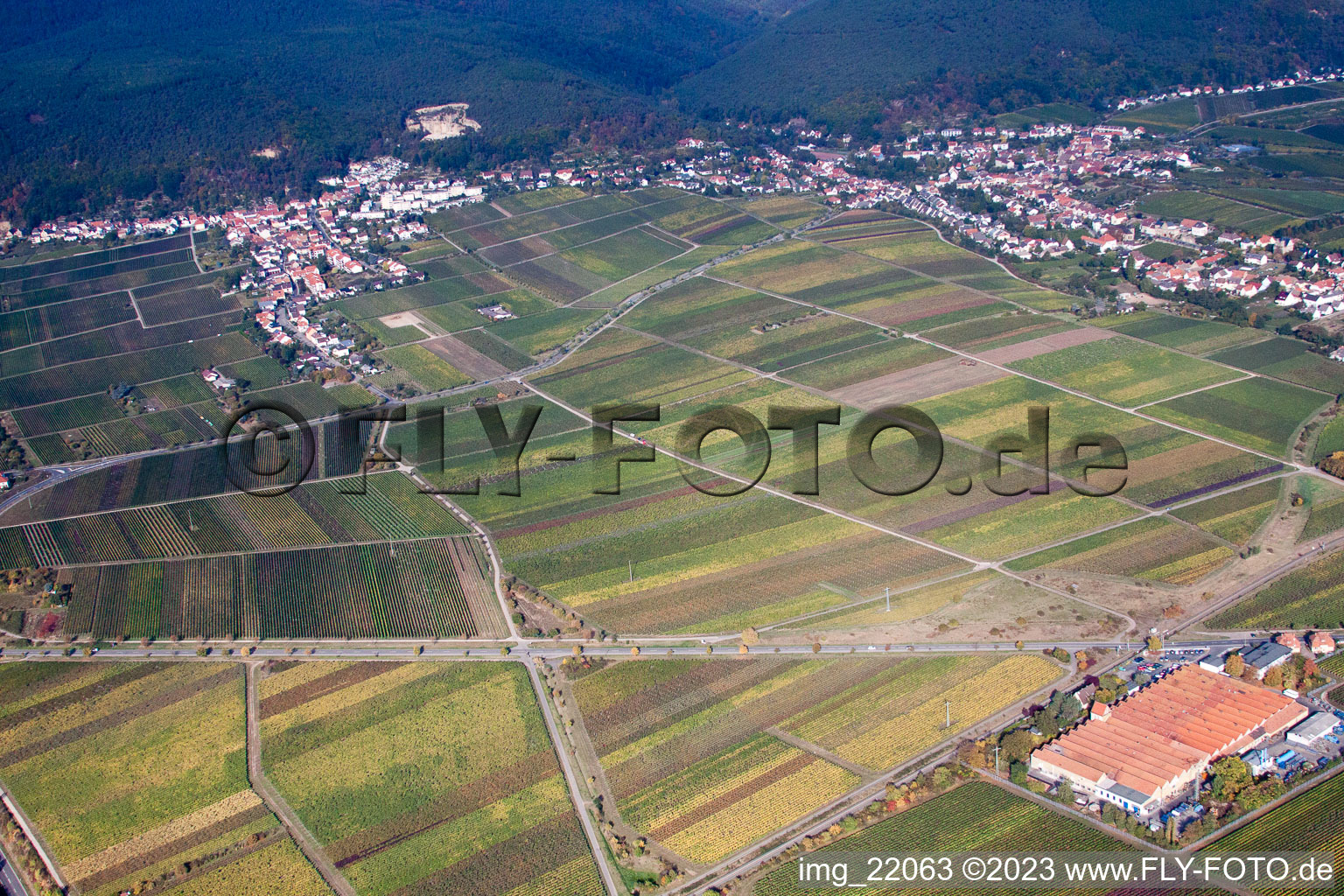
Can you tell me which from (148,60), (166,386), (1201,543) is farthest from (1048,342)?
(148,60)

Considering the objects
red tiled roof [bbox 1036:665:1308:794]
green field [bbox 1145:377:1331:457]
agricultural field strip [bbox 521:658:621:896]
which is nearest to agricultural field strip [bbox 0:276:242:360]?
agricultural field strip [bbox 521:658:621:896]

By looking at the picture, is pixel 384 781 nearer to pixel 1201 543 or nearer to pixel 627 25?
pixel 1201 543

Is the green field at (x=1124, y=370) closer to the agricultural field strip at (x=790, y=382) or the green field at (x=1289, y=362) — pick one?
the green field at (x=1289, y=362)

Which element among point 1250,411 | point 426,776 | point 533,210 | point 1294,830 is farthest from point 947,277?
point 426,776

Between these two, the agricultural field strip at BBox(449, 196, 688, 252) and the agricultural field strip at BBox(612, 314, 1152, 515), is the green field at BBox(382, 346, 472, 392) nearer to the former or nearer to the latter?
the agricultural field strip at BBox(612, 314, 1152, 515)

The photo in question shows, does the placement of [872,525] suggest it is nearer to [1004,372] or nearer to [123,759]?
[1004,372]
